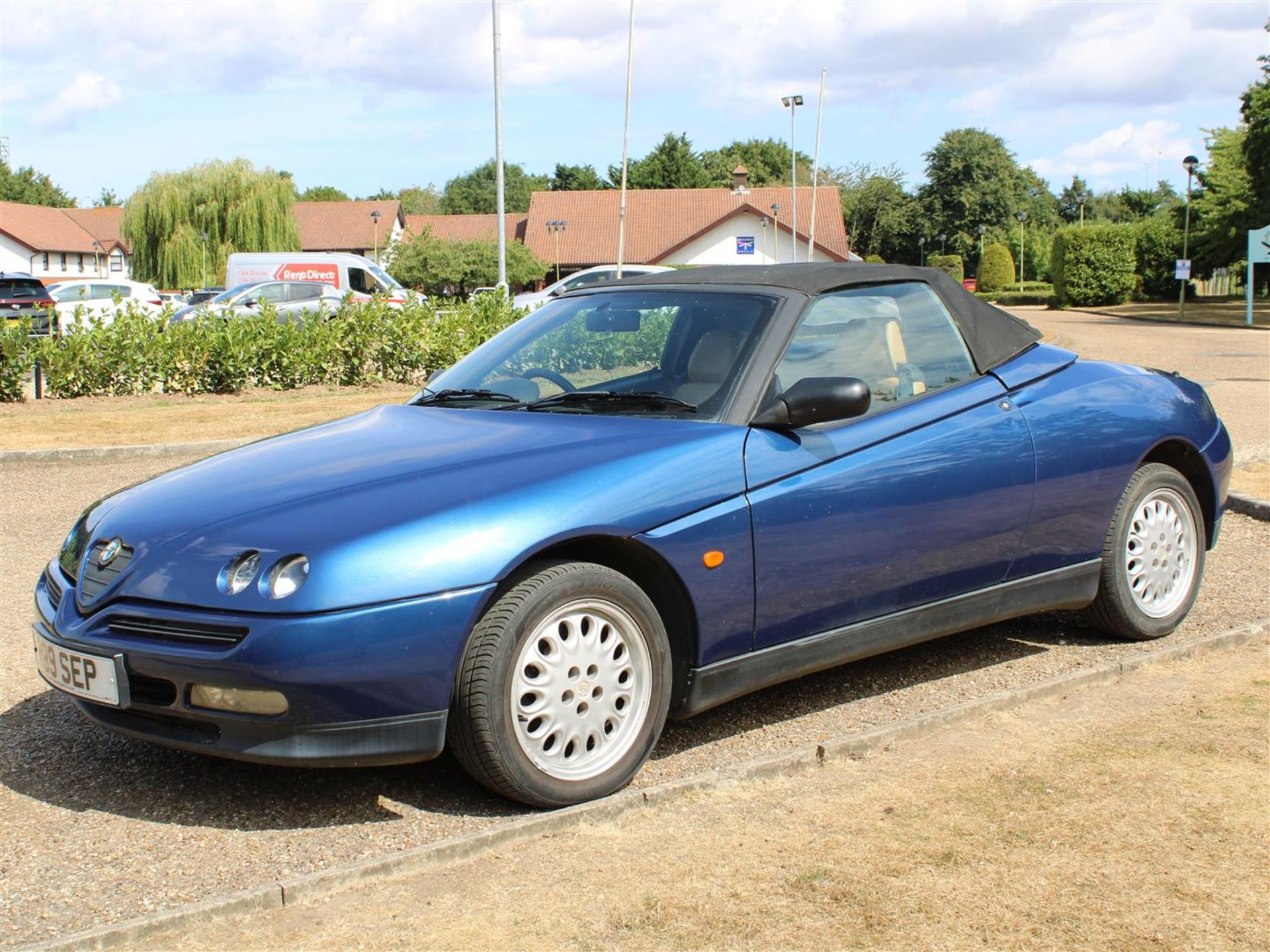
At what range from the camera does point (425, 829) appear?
12.3 ft

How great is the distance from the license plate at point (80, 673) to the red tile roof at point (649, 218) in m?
70.4

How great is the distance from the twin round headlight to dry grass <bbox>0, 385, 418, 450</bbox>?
8.89m

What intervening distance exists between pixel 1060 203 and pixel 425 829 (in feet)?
490

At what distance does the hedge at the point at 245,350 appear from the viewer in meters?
16.1

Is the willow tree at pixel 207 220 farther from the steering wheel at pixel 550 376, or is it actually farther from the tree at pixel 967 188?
the steering wheel at pixel 550 376

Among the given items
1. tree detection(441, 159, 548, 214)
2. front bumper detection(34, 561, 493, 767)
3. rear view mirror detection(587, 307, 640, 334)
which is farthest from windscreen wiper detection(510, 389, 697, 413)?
tree detection(441, 159, 548, 214)

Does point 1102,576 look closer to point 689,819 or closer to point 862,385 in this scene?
point 862,385

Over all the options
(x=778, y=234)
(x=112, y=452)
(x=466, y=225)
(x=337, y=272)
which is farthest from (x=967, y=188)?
(x=112, y=452)

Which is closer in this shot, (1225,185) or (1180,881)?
(1180,881)

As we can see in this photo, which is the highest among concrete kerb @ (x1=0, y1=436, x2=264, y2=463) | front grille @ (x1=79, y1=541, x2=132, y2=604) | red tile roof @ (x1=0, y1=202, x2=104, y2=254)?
red tile roof @ (x1=0, y1=202, x2=104, y2=254)

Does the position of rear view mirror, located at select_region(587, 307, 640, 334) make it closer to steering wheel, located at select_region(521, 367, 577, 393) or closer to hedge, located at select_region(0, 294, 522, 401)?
steering wheel, located at select_region(521, 367, 577, 393)

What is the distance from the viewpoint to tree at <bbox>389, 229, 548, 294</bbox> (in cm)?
5850

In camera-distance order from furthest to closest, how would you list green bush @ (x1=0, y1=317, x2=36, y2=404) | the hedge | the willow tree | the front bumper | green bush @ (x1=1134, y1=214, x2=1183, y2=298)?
the willow tree < green bush @ (x1=1134, y1=214, x2=1183, y2=298) < the hedge < green bush @ (x1=0, y1=317, x2=36, y2=404) < the front bumper

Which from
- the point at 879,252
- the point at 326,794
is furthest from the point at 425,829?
the point at 879,252
